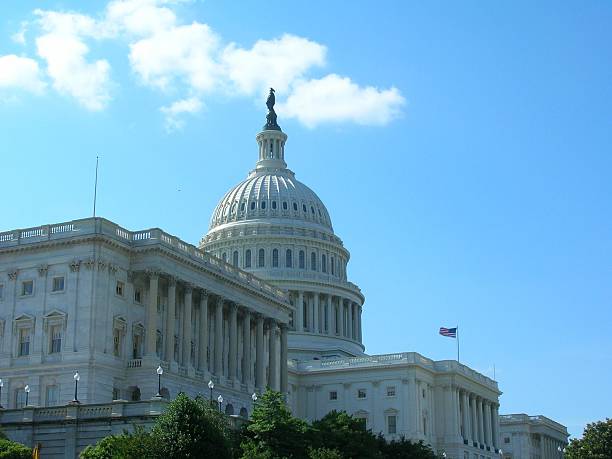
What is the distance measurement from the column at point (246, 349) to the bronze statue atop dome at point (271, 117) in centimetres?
6934

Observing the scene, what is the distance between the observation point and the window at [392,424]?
13062cm

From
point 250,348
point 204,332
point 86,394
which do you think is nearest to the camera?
point 86,394

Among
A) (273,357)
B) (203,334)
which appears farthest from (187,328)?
(273,357)

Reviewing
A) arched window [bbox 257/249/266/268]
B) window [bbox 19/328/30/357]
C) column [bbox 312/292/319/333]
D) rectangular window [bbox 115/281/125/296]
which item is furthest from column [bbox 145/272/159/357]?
arched window [bbox 257/249/266/268]

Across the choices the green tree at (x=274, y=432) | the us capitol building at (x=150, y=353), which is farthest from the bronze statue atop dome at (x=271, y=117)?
the green tree at (x=274, y=432)

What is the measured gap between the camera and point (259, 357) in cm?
10844

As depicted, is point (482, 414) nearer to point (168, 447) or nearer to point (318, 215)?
point (318, 215)

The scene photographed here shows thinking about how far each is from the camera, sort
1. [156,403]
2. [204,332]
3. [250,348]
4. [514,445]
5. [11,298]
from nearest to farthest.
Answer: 1. [156,403]
2. [11,298]
3. [204,332]
4. [250,348]
5. [514,445]

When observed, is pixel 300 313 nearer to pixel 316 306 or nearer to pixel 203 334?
pixel 316 306

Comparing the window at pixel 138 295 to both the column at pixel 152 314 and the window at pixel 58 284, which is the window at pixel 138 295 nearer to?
the column at pixel 152 314

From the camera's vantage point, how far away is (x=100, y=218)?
292 feet

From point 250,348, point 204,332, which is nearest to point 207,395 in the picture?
point 204,332

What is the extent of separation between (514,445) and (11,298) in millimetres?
102504

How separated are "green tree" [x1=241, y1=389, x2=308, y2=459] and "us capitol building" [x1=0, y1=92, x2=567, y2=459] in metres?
4.69
